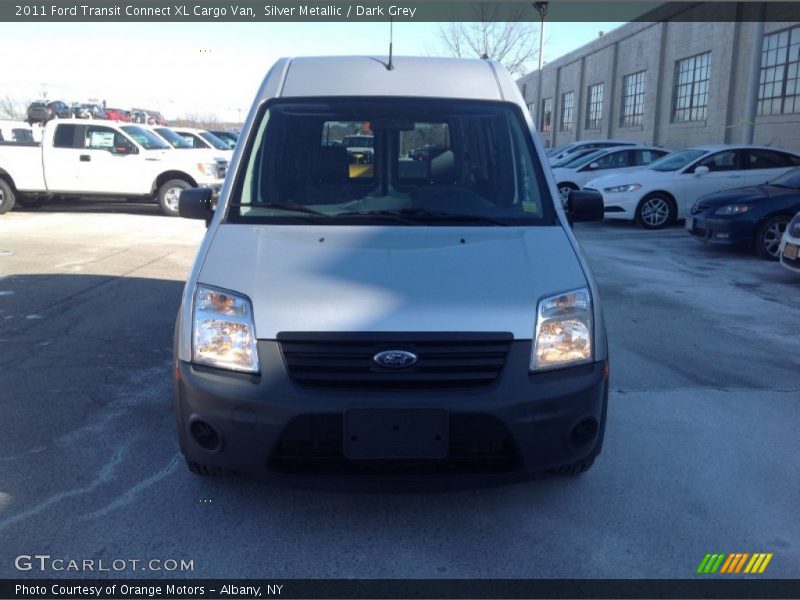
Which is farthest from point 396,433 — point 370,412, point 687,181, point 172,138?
point 172,138

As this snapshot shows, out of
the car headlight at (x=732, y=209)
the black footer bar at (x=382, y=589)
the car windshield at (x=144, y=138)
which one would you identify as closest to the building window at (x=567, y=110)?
the car windshield at (x=144, y=138)

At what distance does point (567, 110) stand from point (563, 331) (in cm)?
4066

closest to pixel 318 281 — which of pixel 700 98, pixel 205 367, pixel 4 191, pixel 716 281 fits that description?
pixel 205 367

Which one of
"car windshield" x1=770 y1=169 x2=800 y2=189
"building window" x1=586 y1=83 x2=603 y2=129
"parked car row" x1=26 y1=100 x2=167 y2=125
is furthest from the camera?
"building window" x1=586 y1=83 x2=603 y2=129

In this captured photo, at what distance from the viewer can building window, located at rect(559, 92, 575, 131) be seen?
132 feet

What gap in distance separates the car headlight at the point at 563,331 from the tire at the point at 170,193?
1370cm

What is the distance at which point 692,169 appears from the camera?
46.0ft

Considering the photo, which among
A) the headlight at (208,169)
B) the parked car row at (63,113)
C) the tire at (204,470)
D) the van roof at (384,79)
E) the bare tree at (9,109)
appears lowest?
the tire at (204,470)

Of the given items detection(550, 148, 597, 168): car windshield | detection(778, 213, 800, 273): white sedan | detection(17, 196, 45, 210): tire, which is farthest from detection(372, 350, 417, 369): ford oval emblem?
detection(550, 148, 597, 168): car windshield

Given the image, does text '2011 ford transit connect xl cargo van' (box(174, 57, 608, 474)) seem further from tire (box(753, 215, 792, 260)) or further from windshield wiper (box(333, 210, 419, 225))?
Result: tire (box(753, 215, 792, 260))

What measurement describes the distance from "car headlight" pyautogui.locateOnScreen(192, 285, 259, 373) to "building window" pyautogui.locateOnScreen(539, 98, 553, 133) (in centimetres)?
4374

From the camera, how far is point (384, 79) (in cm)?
456

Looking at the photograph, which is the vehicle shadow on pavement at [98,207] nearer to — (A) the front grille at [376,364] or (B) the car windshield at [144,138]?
(B) the car windshield at [144,138]

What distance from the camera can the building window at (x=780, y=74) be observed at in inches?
763
